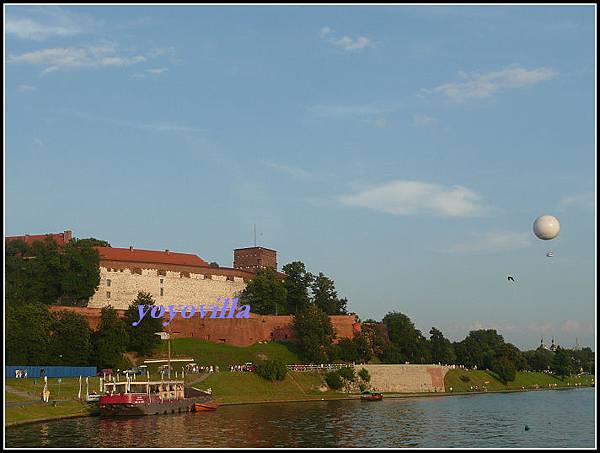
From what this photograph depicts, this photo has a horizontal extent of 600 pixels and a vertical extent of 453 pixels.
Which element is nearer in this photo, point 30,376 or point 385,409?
point 385,409

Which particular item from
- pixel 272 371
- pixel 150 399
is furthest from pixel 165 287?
pixel 150 399

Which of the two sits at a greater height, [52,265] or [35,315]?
[52,265]

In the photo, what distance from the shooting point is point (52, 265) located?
292 feet

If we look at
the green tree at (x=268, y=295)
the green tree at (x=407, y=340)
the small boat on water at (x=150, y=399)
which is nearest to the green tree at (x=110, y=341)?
the small boat on water at (x=150, y=399)

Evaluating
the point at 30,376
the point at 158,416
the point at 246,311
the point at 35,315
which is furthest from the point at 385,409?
the point at 246,311

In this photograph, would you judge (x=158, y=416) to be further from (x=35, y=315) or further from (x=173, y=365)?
(x=173, y=365)

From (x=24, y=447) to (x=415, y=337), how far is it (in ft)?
253

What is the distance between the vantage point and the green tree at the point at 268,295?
351 feet

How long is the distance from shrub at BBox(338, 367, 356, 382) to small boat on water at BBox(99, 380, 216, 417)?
2345cm

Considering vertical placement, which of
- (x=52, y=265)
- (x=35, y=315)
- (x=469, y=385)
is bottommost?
(x=469, y=385)

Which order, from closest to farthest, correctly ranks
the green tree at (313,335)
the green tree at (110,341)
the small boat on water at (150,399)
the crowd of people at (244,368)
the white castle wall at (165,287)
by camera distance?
the small boat on water at (150,399)
the green tree at (110,341)
the crowd of people at (244,368)
the green tree at (313,335)
the white castle wall at (165,287)

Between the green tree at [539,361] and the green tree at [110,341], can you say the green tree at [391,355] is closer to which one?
the green tree at [110,341]

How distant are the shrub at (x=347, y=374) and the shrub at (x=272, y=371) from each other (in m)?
7.76

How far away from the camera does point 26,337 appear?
70.6m
